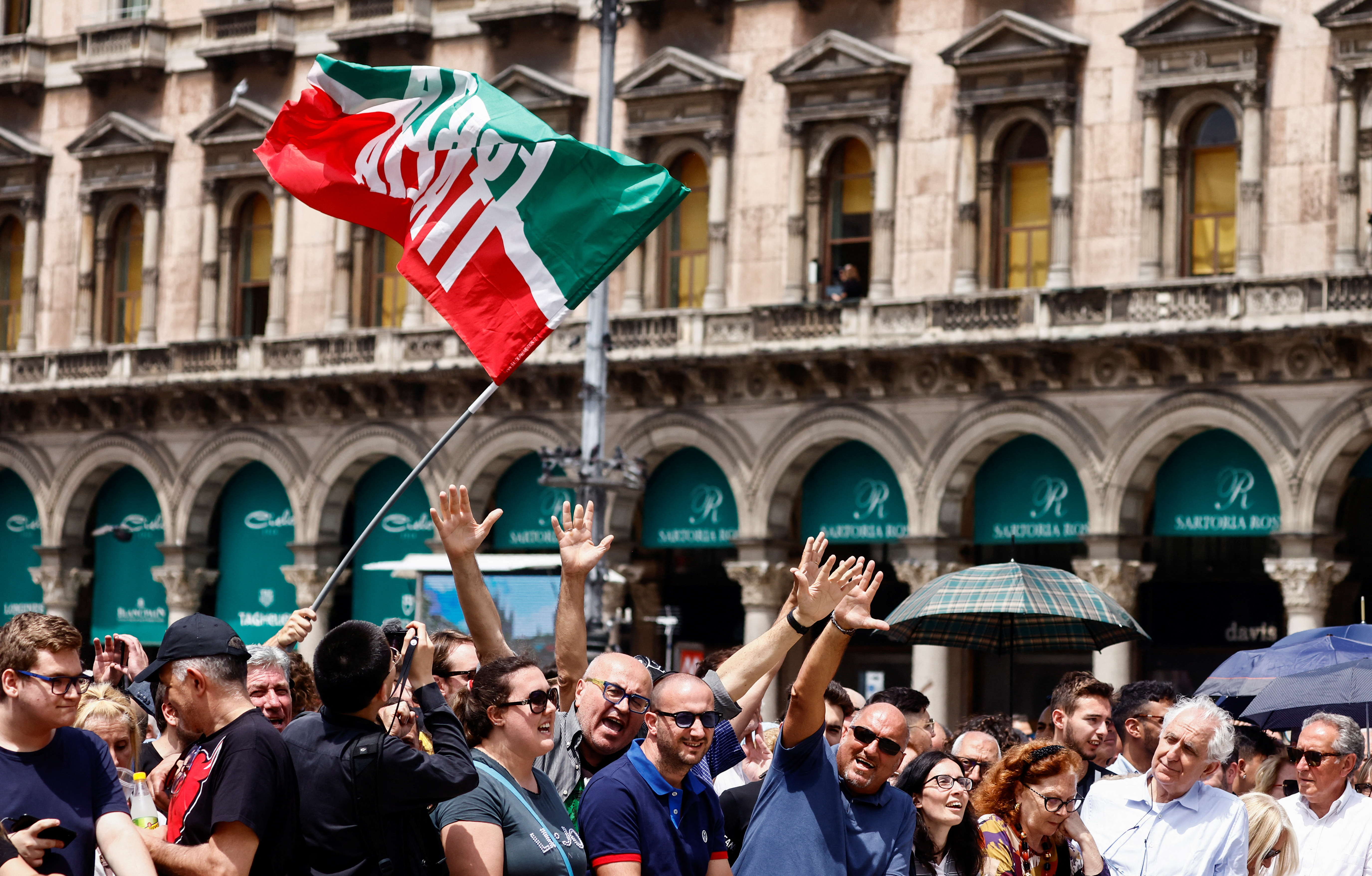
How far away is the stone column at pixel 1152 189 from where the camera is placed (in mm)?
28062

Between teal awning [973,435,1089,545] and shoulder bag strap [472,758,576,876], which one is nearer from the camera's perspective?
shoulder bag strap [472,758,576,876]

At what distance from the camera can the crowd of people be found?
6.40 meters

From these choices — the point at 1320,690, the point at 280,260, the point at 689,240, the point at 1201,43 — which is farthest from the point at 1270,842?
the point at 280,260

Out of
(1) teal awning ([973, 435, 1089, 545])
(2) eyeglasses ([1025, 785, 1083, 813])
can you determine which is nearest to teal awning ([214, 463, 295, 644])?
Result: (1) teal awning ([973, 435, 1089, 545])

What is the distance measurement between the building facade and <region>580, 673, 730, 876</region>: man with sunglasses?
1873 centimetres

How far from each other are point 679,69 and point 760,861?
25.4m

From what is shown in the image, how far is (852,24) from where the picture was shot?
101ft

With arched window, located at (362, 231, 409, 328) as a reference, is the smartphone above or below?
below

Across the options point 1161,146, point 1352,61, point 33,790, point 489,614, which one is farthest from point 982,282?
point 33,790

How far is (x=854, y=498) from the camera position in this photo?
30438mm

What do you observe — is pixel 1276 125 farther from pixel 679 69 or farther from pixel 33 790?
pixel 33 790

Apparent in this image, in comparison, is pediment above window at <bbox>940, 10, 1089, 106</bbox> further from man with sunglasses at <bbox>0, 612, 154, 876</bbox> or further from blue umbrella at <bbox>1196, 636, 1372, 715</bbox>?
man with sunglasses at <bbox>0, 612, 154, 876</bbox>

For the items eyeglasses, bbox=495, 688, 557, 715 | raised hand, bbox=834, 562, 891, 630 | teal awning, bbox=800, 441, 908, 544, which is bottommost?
eyeglasses, bbox=495, 688, 557, 715

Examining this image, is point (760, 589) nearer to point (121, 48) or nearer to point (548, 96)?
point (548, 96)
